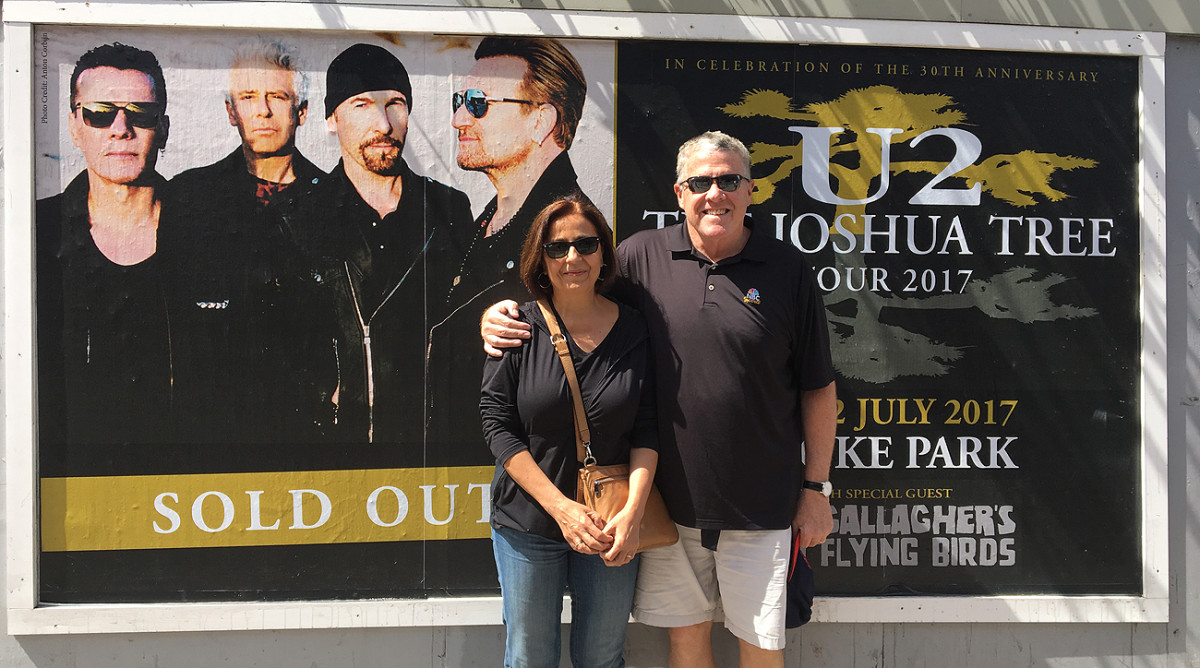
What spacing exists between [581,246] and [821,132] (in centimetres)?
150

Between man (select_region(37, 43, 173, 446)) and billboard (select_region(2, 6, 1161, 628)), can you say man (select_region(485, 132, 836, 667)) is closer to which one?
billboard (select_region(2, 6, 1161, 628))

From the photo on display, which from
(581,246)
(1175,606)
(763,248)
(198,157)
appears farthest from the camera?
(1175,606)

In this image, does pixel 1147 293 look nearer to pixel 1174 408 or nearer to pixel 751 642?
pixel 1174 408

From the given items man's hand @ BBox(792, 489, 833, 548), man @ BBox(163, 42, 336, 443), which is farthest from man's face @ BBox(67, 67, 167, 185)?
man's hand @ BBox(792, 489, 833, 548)

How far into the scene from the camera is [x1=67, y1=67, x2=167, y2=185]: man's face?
3.21m

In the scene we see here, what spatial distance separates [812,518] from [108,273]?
3.04m

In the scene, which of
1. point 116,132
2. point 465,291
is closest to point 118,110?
point 116,132

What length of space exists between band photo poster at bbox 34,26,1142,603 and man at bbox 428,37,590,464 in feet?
0.04

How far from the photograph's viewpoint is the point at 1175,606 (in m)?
3.47

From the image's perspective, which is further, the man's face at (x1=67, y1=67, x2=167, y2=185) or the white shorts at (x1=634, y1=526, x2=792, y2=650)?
the man's face at (x1=67, y1=67, x2=167, y2=185)

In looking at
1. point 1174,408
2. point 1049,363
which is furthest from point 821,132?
point 1174,408

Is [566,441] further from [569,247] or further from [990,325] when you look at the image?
[990,325]

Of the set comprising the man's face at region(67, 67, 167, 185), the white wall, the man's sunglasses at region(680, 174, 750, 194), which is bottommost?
the white wall

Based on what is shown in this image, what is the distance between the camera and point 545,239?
8.28 feet
